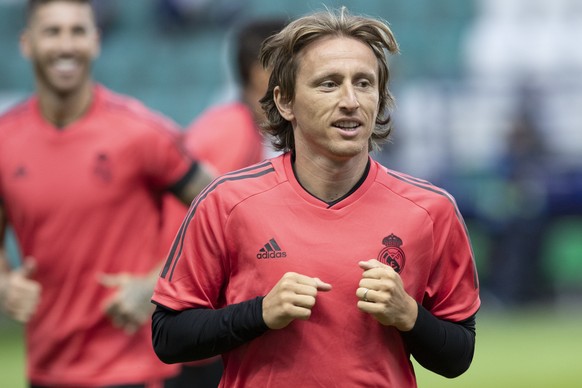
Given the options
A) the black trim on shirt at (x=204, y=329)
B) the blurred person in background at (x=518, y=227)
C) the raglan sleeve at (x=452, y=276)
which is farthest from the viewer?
the blurred person in background at (x=518, y=227)

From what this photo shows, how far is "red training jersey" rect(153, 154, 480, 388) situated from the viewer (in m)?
3.76

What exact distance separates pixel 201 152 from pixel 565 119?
9625 mm

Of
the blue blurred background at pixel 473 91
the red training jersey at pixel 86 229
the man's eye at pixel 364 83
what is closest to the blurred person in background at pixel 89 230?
the red training jersey at pixel 86 229

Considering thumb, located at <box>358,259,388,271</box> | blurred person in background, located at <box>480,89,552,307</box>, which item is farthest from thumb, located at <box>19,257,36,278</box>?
blurred person in background, located at <box>480,89,552,307</box>

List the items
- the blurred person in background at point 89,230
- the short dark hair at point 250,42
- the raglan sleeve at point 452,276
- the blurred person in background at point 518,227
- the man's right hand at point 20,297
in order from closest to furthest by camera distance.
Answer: the raglan sleeve at point 452,276, the man's right hand at point 20,297, the blurred person in background at point 89,230, the short dark hair at point 250,42, the blurred person in background at point 518,227

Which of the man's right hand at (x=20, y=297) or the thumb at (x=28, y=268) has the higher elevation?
the thumb at (x=28, y=268)

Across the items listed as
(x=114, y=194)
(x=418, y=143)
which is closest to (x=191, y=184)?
(x=114, y=194)

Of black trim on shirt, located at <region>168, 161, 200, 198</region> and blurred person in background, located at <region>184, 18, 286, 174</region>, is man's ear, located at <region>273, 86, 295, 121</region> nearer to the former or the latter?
black trim on shirt, located at <region>168, 161, 200, 198</region>

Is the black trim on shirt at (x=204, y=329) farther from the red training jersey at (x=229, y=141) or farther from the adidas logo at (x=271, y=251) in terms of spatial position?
the red training jersey at (x=229, y=141)

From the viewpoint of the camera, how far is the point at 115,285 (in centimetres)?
571

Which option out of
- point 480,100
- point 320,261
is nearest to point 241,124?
point 320,261

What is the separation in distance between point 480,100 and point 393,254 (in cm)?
1183

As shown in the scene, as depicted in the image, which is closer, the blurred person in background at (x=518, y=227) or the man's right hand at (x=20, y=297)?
the man's right hand at (x=20, y=297)

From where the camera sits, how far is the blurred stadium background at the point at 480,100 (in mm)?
13914
